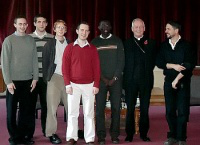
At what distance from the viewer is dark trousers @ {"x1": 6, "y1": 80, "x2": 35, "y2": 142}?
4.24 m

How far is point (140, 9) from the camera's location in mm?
8609

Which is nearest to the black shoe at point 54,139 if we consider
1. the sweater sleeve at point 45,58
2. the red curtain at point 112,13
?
the sweater sleeve at point 45,58

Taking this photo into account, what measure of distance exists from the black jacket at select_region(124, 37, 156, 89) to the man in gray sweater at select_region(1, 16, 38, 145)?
41.9 inches

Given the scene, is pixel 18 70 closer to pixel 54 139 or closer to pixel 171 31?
pixel 54 139

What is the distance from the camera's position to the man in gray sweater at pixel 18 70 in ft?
13.6

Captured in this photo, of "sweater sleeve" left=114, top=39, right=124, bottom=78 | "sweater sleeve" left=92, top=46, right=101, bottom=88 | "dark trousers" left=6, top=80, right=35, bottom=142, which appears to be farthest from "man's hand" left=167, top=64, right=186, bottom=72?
"dark trousers" left=6, top=80, right=35, bottom=142

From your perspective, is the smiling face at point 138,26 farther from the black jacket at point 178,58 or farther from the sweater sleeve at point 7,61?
the sweater sleeve at point 7,61

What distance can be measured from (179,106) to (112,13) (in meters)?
4.68

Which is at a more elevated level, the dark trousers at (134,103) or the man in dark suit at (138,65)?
the man in dark suit at (138,65)

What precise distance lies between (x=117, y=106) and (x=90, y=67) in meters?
0.60

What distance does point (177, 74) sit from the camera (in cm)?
425

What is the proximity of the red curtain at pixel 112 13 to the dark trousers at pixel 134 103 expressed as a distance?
4217 millimetres

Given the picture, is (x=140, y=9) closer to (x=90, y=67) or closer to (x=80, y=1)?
(x=80, y=1)

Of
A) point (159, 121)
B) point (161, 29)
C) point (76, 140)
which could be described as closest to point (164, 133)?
point (159, 121)
